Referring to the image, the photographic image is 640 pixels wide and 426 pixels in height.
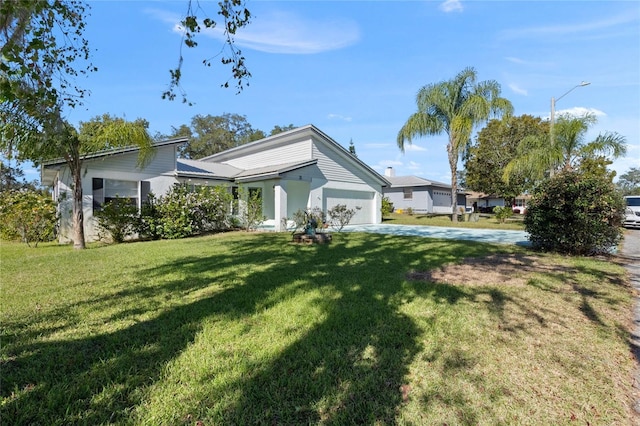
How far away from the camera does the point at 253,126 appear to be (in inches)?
1969

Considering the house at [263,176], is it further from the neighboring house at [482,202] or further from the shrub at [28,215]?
the neighboring house at [482,202]

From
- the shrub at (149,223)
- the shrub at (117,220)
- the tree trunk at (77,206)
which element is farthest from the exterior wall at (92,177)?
the tree trunk at (77,206)

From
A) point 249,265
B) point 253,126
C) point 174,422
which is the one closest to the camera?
point 174,422

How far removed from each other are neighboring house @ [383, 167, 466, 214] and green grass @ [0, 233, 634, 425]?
32.0 metres

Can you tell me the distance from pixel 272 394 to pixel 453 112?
950 inches

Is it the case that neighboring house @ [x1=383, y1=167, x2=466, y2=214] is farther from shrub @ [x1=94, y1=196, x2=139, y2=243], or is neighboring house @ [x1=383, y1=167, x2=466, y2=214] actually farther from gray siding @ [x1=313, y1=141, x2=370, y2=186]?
shrub @ [x1=94, y1=196, x2=139, y2=243]

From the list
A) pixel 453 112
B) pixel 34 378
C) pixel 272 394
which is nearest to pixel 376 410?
pixel 272 394

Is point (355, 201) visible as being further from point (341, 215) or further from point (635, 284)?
point (635, 284)

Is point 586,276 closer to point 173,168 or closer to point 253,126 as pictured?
point 173,168

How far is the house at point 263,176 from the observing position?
41.4 feet

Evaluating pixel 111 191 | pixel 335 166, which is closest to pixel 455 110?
pixel 335 166

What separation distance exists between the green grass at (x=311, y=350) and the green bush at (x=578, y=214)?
2619 millimetres

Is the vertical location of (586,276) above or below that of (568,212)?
below

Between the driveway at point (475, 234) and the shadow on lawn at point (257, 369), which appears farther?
the driveway at point (475, 234)
